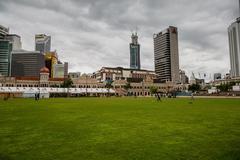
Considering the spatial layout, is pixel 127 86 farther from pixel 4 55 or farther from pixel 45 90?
pixel 4 55

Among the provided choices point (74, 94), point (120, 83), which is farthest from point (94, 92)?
point (120, 83)

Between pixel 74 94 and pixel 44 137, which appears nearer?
pixel 44 137

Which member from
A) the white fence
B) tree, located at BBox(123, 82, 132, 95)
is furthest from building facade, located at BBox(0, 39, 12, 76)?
tree, located at BBox(123, 82, 132, 95)

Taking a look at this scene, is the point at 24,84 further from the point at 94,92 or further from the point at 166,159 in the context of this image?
the point at 166,159

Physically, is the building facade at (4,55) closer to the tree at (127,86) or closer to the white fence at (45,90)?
the white fence at (45,90)

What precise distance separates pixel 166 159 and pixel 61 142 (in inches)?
157

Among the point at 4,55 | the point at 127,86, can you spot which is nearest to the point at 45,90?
the point at 127,86

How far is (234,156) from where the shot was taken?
20.0ft

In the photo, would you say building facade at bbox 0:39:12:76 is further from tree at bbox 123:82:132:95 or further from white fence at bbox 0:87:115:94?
tree at bbox 123:82:132:95

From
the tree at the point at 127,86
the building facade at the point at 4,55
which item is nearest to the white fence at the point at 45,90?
the tree at the point at 127,86

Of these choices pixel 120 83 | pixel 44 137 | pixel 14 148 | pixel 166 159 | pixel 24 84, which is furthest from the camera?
pixel 120 83

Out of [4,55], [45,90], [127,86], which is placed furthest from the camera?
[4,55]

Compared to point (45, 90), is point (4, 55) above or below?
above

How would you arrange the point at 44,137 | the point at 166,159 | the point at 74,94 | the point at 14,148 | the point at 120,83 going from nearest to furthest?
1. the point at 166,159
2. the point at 14,148
3. the point at 44,137
4. the point at 74,94
5. the point at 120,83
